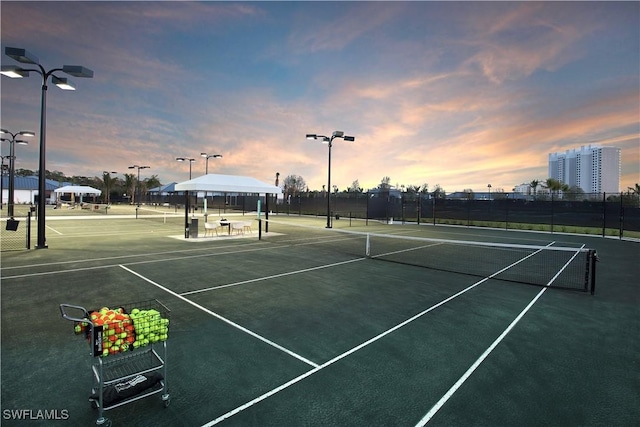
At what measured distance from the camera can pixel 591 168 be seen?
82938 mm

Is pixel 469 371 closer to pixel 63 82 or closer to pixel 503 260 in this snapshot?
pixel 503 260

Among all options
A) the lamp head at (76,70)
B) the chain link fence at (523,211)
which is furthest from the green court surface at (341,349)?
the chain link fence at (523,211)

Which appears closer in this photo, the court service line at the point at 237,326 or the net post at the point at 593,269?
the court service line at the point at 237,326

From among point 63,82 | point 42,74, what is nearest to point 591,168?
point 63,82

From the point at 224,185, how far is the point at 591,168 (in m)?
101

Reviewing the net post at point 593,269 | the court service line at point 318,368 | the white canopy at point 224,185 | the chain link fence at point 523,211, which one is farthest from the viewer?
the chain link fence at point 523,211

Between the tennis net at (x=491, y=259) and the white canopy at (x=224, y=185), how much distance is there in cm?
470

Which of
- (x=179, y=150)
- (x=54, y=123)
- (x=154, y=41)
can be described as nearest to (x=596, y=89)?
(x=154, y=41)

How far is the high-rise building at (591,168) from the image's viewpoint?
74.2 meters

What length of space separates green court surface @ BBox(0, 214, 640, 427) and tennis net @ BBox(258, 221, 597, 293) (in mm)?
852

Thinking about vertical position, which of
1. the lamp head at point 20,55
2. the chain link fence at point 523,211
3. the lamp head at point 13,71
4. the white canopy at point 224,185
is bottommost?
the chain link fence at point 523,211

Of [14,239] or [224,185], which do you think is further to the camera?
[224,185]

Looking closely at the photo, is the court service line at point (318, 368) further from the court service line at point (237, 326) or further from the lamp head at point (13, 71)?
the lamp head at point (13, 71)

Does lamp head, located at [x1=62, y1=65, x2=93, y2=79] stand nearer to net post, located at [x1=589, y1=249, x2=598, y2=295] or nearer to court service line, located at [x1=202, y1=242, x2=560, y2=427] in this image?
court service line, located at [x1=202, y1=242, x2=560, y2=427]
